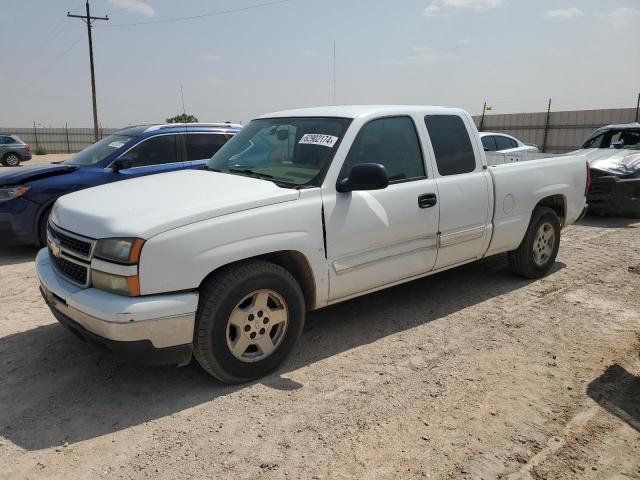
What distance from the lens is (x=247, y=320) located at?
336 centimetres

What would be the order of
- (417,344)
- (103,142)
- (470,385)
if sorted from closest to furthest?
1. (470,385)
2. (417,344)
3. (103,142)

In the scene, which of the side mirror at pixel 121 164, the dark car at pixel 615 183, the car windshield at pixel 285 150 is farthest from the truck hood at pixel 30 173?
the dark car at pixel 615 183

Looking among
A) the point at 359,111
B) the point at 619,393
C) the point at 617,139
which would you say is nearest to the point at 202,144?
the point at 359,111

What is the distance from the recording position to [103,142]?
7.62 m

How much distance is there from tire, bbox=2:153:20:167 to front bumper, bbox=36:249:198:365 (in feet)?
80.3

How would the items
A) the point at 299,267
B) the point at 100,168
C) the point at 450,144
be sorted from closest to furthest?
the point at 299,267, the point at 450,144, the point at 100,168

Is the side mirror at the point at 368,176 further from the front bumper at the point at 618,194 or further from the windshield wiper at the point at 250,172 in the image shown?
the front bumper at the point at 618,194

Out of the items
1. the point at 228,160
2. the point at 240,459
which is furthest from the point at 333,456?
the point at 228,160

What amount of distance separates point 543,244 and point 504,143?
27.3 feet

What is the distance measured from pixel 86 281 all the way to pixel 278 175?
5.03 ft

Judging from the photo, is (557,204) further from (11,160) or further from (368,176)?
(11,160)

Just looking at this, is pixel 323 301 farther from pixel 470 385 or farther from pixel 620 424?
pixel 620 424

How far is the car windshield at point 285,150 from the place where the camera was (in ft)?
12.5

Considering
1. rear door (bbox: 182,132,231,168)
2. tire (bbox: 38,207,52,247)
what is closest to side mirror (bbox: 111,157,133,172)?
rear door (bbox: 182,132,231,168)
